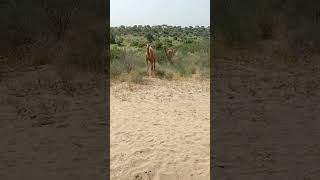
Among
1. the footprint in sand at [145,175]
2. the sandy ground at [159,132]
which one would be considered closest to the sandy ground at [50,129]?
the sandy ground at [159,132]

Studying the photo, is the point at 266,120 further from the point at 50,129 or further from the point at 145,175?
the point at 50,129

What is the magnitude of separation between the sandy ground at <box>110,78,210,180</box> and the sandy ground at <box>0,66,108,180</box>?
288 millimetres

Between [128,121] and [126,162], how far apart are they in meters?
2.12

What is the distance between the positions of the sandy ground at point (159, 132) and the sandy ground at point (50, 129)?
288 mm

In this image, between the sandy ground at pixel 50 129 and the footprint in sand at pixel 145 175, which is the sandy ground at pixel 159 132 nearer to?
the footprint in sand at pixel 145 175

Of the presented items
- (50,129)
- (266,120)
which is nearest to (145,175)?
(50,129)

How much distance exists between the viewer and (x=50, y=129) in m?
8.51

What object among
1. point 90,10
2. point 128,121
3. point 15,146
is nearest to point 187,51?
point 90,10

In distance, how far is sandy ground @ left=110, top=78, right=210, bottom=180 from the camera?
701 cm

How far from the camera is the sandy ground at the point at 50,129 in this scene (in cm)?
703

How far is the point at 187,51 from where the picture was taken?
1970 centimetres

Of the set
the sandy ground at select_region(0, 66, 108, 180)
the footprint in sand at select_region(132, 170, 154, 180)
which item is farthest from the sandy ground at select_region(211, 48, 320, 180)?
the sandy ground at select_region(0, 66, 108, 180)

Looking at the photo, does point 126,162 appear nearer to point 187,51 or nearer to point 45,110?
point 45,110

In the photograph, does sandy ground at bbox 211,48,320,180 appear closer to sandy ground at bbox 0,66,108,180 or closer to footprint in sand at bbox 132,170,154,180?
footprint in sand at bbox 132,170,154,180
